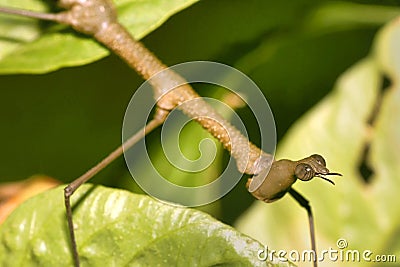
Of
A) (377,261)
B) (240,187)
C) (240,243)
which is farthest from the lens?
(240,187)

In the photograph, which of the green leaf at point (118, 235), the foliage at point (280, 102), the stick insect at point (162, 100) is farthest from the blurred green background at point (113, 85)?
the green leaf at point (118, 235)

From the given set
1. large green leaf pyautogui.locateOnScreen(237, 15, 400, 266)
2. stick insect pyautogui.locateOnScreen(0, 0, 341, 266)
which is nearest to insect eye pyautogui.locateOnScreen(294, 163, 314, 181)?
stick insect pyautogui.locateOnScreen(0, 0, 341, 266)

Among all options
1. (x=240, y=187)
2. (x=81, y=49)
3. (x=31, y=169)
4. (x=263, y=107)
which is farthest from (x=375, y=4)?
(x=31, y=169)

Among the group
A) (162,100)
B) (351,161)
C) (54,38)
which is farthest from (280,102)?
(54,38)

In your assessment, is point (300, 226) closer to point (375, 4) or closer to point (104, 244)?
point (375, 4)

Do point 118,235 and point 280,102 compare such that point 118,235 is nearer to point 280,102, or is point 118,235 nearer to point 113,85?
point 113,85

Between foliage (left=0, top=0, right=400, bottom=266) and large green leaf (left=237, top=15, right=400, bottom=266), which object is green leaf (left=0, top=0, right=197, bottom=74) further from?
large green leaf (left=237, top=15, right=400, bottom=266)
